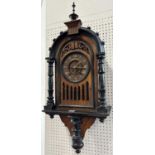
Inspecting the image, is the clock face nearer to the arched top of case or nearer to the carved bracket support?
the arched top of case

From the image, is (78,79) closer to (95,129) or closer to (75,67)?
(75,67)

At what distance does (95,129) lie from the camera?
1391 millimetres

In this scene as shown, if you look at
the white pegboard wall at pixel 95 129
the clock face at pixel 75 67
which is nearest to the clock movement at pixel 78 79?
the clock face at pixel 75 67

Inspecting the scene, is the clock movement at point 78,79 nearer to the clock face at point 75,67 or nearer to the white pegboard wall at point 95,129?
the clock face at point 75,67

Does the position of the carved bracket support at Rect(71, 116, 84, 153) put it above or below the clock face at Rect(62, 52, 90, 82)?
below

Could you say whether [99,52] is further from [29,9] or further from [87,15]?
[29,9]

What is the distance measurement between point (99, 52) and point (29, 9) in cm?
88

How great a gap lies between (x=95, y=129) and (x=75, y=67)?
0.47m

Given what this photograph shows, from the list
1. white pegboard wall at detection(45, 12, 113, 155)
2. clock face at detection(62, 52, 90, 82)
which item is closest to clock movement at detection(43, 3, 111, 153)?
clock face at detection(62, 52, 90, 82)

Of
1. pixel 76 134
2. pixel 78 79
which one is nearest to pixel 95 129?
pixel 76 134

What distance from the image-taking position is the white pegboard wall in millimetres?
1315
